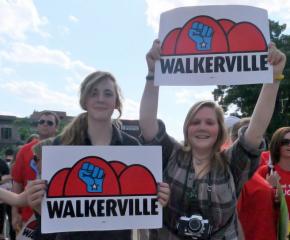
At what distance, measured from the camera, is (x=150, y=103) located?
285cm

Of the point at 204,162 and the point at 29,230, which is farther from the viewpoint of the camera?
the point at 29,230

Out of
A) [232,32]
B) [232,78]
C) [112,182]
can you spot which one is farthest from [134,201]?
[232,32]

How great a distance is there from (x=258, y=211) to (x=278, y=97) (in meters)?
31.7

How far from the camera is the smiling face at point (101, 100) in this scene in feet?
9.84

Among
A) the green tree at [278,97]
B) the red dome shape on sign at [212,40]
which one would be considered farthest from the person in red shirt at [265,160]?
the green tree at [278,97]

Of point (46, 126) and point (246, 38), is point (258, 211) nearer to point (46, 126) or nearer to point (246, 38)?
point (246, 38)

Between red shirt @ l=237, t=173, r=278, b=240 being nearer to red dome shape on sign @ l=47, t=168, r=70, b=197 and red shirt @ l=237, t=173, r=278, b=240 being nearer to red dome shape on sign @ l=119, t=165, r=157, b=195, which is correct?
red dome shape on sign @ l=119, t=165, r=157, b=195

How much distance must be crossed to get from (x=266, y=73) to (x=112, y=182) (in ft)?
3.66

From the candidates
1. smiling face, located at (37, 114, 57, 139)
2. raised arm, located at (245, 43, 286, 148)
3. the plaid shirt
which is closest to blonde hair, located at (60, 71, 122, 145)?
the plaid shirt

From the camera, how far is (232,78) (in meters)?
2.92

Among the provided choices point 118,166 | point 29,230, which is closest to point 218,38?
point 118,166

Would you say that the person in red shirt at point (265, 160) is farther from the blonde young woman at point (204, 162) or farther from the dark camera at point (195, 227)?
the dark camera at point (195, 227)

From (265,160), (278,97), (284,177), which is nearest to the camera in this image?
(284,177)

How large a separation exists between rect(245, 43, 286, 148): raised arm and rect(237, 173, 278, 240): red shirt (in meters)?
0.97
